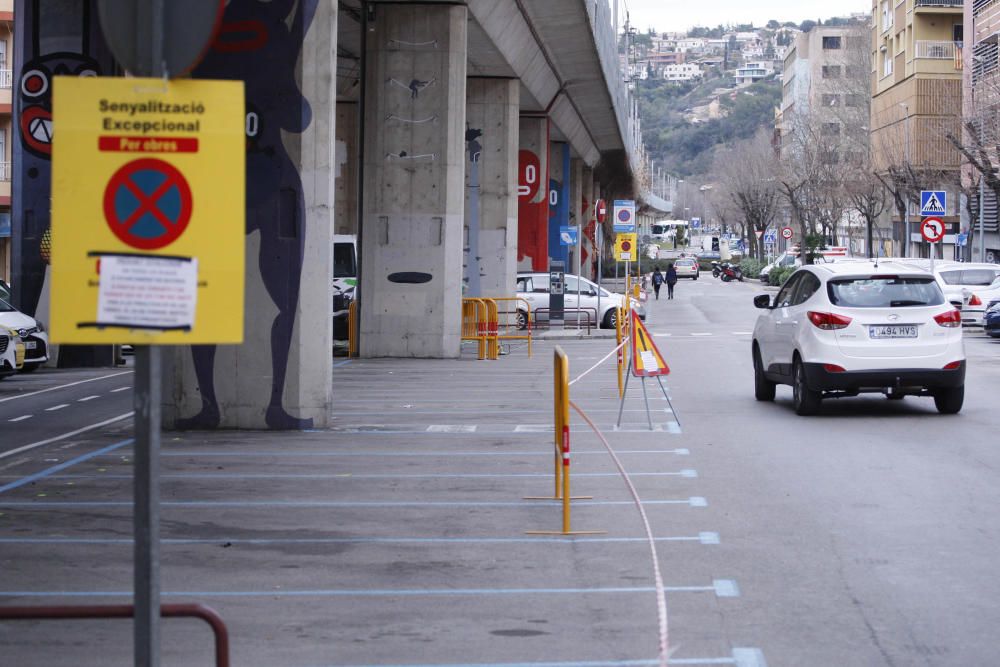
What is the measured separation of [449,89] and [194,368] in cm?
1224

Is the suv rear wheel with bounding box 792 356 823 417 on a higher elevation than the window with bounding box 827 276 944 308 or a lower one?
lower

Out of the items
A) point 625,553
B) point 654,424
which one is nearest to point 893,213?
point 654,424

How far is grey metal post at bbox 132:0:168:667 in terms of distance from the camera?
390cm

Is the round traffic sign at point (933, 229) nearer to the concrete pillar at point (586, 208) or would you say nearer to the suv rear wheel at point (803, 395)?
the suv rear wheel at point (803, 395)

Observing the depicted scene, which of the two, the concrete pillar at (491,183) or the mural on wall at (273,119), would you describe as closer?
the mural on wall at (273,119)

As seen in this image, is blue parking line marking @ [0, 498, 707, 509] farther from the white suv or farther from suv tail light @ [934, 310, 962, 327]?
suv tail light @ [934, 310, 962, 327]

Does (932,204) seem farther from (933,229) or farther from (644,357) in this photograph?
(644,357)

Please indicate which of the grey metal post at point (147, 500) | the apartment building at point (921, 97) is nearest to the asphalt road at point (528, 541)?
the grey metal post at point (147, 500)

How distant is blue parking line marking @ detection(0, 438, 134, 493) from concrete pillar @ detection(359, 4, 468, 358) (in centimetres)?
1238

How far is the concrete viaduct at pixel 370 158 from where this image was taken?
14914mm

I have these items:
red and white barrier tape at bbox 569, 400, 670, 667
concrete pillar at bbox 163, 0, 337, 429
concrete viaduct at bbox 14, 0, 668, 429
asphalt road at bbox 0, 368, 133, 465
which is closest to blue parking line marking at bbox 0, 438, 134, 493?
asphalt road at bbox 0, 368, 133, 465

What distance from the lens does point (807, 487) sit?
450 inches

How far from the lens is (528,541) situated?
934 centimetres

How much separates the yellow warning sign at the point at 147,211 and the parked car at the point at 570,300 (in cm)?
3380
